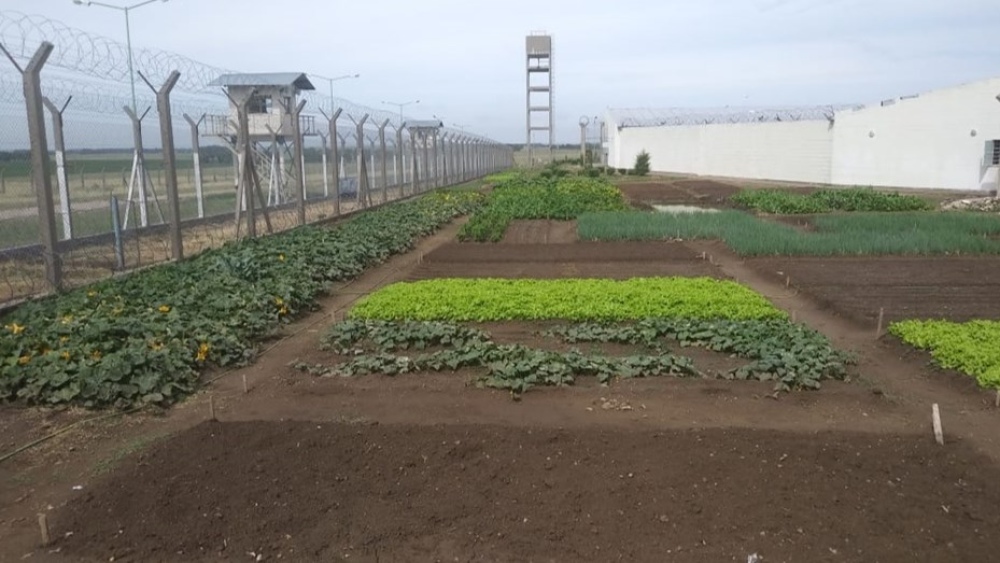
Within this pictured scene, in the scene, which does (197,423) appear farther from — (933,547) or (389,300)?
(933,547)

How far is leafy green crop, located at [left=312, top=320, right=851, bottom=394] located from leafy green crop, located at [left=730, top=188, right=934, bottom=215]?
17.5 metres

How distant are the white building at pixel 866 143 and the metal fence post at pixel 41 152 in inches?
1241

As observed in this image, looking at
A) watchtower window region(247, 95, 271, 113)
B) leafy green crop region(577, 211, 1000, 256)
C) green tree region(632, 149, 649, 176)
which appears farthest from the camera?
green tree region(632, 149, 649, 176)

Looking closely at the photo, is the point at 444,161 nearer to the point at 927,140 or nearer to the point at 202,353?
the point at 927,140

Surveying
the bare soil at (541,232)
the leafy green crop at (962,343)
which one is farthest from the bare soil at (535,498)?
the bare soil at (541,232)

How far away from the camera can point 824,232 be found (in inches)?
719

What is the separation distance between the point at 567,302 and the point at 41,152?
6978mm

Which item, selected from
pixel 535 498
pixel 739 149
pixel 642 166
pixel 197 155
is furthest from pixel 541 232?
pixel 642 166

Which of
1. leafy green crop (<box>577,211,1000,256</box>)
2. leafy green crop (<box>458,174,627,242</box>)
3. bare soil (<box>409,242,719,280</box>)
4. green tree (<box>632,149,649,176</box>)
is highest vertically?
green tree (<box>632,149,649,176</box>)

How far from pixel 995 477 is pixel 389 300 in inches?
273

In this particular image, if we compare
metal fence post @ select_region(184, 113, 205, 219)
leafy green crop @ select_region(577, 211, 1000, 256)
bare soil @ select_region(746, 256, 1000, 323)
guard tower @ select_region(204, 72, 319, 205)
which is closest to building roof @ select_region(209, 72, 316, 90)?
guard tower @ select_region(204, 72, 319, 205)

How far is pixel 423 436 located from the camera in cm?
555

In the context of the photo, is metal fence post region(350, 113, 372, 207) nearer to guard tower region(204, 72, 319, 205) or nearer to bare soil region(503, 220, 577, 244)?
guard tower region(204, 72, 319, 205)

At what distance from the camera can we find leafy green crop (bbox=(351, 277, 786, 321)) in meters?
9.43
